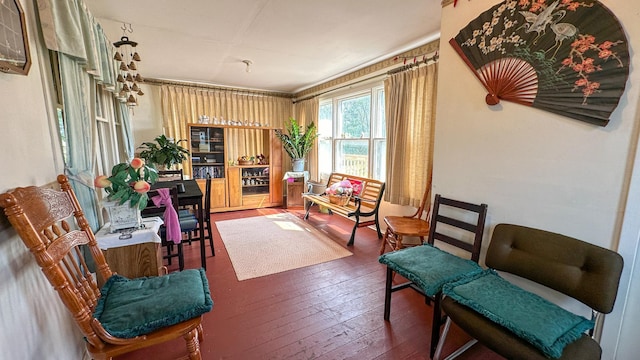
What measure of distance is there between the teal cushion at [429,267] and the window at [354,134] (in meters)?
2.08

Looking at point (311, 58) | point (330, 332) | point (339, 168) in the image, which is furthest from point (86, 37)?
point (339, 168)

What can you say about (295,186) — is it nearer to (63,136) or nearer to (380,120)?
(380,120)

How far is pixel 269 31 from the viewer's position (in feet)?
8.41

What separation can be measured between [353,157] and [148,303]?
140 inches

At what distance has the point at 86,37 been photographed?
173 centimetres

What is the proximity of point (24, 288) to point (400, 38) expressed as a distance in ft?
10.8

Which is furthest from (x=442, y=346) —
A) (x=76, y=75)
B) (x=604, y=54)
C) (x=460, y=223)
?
(x=76, y=75)

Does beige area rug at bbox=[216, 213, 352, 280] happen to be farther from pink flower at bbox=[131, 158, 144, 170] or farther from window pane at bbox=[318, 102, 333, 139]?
window pane at bbox=[318, 102, 333, 139]

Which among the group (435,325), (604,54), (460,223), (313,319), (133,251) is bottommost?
(313,319)

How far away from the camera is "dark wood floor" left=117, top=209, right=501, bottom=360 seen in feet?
5.39

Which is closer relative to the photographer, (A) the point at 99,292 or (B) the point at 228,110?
A: (A) the point at 99,292

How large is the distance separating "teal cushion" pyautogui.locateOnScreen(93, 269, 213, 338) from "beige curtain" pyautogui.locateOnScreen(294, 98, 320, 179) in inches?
153

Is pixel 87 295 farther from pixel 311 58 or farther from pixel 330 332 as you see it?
pixel 311 58

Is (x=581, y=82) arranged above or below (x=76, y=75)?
below
